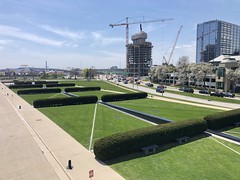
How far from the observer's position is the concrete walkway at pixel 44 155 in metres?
13.2

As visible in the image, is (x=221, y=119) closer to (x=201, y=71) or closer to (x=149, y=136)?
(x=149, y=136)

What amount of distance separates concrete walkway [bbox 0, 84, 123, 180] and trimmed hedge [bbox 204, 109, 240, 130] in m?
11.8

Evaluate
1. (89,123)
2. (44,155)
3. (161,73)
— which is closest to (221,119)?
(89,123)

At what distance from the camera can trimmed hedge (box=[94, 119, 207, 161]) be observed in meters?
14.9

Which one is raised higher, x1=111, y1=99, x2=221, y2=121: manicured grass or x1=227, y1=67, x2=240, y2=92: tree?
x1=227, y1=67, x2=240, y2=92: tree

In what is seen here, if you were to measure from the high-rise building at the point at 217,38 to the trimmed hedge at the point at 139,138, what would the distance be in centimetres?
13424

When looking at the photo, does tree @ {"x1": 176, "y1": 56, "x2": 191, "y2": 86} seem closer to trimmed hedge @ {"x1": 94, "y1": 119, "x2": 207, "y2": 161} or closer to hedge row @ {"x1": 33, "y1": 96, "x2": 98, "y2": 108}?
hedge row @ {"x1": 33, "y1": 96, "x2": 98, "y2": 108}

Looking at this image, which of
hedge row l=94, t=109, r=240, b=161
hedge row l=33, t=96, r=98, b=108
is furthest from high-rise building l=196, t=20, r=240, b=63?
hedge row l=94, t=109, r=240, b=161

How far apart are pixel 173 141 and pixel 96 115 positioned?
13159 millimetres

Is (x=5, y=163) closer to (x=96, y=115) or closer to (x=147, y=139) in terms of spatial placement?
(x=147, y=139)

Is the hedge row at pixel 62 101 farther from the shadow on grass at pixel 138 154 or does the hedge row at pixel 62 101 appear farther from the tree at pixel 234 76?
the tree at pixel 234 76

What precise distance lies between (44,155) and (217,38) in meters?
146

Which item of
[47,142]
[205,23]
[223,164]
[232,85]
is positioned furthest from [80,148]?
[205,23]

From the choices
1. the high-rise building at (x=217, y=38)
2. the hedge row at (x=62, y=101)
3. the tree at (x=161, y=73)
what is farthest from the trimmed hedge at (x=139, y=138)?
the high-rise building at (x=217, y=38)
